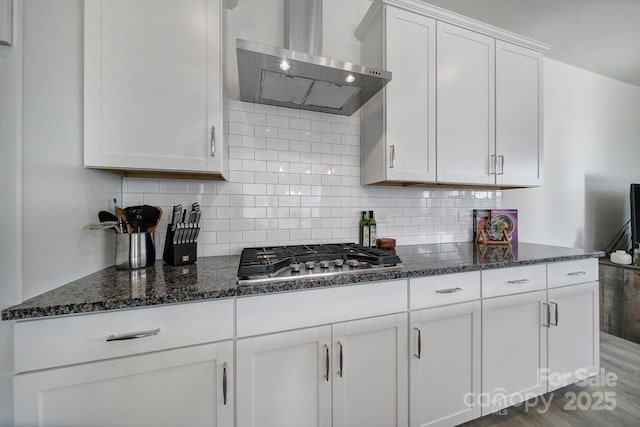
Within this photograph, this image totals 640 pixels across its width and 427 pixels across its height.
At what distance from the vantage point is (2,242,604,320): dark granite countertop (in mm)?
787

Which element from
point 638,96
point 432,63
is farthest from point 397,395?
point 638,96

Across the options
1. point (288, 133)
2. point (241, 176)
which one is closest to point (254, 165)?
point (241, 176)

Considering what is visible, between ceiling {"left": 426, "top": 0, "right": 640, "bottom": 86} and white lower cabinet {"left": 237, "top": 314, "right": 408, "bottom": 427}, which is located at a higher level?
ceiling {"left": 426, "top": 0, "right": 640, "bottom": 86}

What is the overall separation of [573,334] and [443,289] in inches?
46.1

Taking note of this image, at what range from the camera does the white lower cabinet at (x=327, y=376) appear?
963 mm

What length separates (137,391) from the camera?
0.84 m

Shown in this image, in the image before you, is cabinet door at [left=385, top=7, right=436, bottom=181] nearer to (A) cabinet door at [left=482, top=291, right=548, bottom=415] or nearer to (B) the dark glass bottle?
(B) the dark glass bottle

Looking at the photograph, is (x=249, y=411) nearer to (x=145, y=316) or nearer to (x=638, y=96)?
(x=145, y=316)

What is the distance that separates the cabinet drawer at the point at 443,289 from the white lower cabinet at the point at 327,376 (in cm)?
13

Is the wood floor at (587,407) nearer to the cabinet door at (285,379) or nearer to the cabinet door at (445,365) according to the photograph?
the cabinet door at (445,365)

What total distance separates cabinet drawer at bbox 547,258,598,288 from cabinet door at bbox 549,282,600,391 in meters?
0.04

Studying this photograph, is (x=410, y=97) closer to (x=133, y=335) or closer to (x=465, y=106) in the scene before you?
(x=465, y=106)

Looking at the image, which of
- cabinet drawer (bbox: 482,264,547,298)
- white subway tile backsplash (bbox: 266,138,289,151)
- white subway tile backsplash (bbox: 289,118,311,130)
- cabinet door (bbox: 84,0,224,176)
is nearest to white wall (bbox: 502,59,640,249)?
cabinet drawer (bbox: 482,264,547,298)

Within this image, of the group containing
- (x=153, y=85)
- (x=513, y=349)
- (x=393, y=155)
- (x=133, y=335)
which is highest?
(x=153, y=85)
